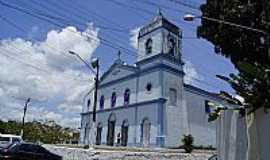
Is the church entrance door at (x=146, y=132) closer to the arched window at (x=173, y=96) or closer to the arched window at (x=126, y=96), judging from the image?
the arched window at (x=173, y=96)

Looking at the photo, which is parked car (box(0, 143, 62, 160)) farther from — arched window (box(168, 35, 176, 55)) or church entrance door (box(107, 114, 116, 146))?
church entrance door (box(107, 114, 116, 146))

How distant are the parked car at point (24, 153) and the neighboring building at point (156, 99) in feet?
68.6

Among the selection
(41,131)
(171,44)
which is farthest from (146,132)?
(41,131)

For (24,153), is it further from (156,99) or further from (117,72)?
(117,72)

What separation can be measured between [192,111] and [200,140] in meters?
3.57

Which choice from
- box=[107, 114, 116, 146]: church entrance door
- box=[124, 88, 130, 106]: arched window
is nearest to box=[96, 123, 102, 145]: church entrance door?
box=[107, 114, 116, 146]: church entrance door

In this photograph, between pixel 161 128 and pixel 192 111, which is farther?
pixel 192 111

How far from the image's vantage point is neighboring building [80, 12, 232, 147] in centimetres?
4300

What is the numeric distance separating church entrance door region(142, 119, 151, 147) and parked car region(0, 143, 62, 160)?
70.5 ft

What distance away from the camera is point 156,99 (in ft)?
141

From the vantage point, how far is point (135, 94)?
46.9 metres

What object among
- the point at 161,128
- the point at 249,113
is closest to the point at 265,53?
the point at 249,113

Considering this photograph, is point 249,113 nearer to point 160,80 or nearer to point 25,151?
point 25,151

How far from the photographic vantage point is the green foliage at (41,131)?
64.7m
